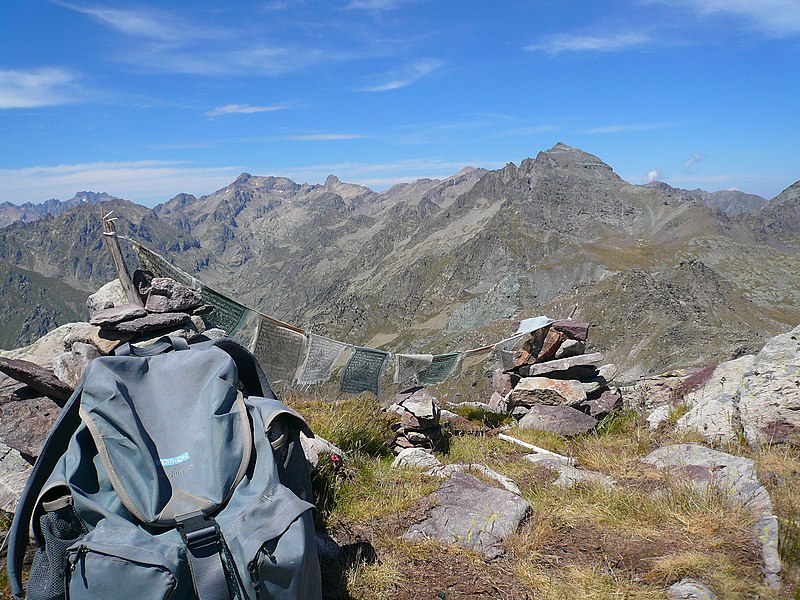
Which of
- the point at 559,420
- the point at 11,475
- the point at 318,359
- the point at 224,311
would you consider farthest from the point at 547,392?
the point at 11,475

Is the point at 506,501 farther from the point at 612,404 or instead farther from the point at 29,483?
the point at 612,404

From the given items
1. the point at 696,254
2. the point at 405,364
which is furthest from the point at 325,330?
the point at 405,364

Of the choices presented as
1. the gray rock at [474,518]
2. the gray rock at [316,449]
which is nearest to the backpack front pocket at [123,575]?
the gray rock at [474,518]

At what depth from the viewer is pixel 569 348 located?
31.5ft

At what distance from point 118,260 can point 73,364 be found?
2073 mm

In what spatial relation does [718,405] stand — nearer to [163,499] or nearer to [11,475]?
[163,499]

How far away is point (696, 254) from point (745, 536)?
145 m

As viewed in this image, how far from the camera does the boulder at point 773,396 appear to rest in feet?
18.8

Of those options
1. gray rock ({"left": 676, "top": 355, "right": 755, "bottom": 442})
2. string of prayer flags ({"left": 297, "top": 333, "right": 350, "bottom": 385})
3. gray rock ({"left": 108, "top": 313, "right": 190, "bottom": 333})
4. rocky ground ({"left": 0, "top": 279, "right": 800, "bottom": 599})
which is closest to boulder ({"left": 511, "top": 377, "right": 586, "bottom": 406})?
rocky ground ({"left": 0, "top": 279, "right": 800, "bottom": 599})

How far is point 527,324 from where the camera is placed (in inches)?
394

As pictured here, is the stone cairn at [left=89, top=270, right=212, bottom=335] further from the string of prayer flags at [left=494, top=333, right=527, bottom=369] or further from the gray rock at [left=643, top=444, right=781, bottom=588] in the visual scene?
the string of prayer flags at [left=494, top=333, right=527, bottom=369]

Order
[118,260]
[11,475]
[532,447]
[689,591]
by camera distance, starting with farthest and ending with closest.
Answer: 1. [532,447]
2. [118,260]
3. [11,475]
4. [689,591]

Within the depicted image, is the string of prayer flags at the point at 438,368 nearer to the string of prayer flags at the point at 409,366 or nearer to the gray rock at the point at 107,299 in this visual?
the string of prayer flags at the point at 409,366

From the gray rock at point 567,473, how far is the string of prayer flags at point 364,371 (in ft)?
11.8
